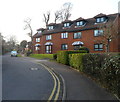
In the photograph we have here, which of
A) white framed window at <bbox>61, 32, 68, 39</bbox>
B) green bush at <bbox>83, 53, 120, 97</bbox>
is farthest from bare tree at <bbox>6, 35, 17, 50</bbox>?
green bush at <bbox>83, 53, 120, 97</bbox>

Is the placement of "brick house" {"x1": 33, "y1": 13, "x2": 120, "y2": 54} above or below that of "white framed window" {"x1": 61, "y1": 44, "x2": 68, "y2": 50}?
above

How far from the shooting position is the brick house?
30422 mm

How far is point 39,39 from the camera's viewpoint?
47750 millimetres

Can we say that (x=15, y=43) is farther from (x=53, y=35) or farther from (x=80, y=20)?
(x=80, y=20)

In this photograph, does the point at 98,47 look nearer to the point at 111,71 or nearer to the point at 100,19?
the point at 100,19

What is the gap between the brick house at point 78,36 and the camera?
30.4 m

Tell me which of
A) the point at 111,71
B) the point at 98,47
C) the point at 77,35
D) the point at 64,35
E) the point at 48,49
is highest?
the point at 64,35

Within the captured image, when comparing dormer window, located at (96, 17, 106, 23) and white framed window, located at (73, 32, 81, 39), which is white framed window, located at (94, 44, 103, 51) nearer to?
white framed window, located at (73, 32, 81, 39)

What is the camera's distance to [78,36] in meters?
34.2

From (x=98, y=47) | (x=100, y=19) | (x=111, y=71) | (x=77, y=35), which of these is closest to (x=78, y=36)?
(x=77, y=35)

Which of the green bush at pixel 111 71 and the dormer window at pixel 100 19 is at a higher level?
the dormer window at pixel 100 19

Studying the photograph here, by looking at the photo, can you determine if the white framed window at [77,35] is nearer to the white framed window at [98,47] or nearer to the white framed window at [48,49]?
the white framed window at [98,47]

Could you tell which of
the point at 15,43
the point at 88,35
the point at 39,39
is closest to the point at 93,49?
the point at 88,35

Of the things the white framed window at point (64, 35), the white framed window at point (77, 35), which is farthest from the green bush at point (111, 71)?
the white framed window at point (64, 35)
